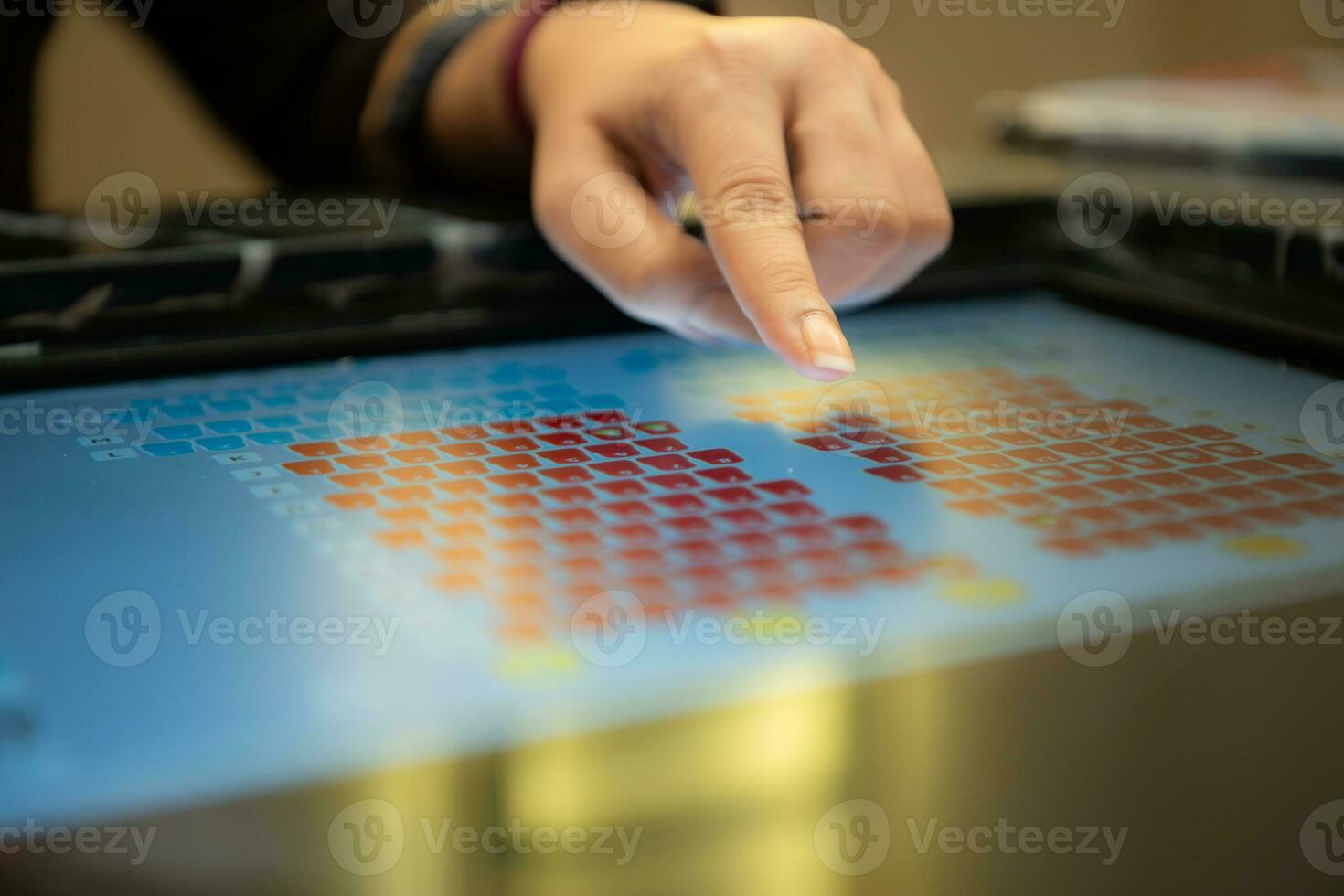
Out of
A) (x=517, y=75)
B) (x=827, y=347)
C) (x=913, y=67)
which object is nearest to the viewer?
(x=827, y=347)

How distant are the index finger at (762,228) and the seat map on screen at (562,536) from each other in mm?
60

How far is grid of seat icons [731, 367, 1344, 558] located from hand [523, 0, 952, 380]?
0.08 metres

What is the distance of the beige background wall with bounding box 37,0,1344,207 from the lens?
7.50ft

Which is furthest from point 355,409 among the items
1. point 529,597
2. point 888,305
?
point 888,305

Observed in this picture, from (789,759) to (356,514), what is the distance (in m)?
0.28

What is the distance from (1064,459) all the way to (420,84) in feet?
2.49

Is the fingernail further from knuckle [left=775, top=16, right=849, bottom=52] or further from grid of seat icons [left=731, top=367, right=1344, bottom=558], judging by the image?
knuckle [left=775, top=16, right=849, bottom=52]

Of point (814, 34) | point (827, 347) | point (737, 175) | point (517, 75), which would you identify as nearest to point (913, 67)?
point (517, 75)

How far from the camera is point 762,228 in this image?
77cm

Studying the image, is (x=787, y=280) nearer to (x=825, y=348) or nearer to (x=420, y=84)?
(x=825, y=348)

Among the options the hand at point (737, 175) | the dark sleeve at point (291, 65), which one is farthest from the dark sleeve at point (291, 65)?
the hand at point (737, 175)

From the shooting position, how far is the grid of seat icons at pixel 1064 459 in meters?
0.62

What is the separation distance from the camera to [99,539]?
2.01ft

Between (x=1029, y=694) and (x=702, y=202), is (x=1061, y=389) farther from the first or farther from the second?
(x=1029, y=694)
